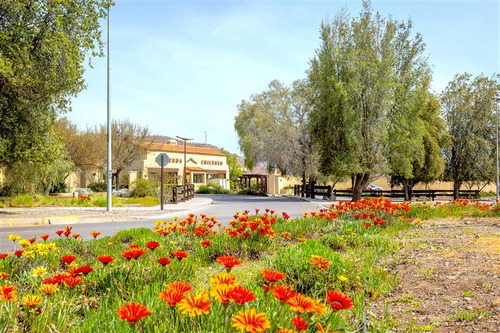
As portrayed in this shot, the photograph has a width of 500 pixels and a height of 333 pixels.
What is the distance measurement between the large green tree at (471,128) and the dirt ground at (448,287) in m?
30.1

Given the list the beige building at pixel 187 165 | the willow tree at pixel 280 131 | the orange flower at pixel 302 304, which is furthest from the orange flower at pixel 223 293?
the beige building at pixel 187 165

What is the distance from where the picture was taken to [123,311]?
1955mm

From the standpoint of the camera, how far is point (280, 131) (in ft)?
118

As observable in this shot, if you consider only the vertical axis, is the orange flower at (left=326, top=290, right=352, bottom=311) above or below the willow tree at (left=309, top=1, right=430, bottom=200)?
below

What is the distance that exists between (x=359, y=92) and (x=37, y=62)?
58.7 feet

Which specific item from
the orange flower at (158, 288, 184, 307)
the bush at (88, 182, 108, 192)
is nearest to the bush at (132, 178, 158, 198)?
the bush at (88, 182, 108, 192)

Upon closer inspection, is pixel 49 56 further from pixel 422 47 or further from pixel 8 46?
pixel 422 47

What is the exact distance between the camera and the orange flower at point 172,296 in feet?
6.91

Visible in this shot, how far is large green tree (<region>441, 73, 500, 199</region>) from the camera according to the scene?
3338 centimetres

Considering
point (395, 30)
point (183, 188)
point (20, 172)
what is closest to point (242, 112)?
point (183, 188)

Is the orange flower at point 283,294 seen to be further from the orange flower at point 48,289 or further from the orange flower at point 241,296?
the orange flower at point 48,289

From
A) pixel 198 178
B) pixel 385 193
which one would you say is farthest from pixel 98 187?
pixel 385 193

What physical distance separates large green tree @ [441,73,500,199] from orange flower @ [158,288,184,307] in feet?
115

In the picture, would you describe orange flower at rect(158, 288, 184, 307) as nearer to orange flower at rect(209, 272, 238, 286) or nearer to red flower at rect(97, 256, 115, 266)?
orange flower at rect(209, 272, 238, 286)
